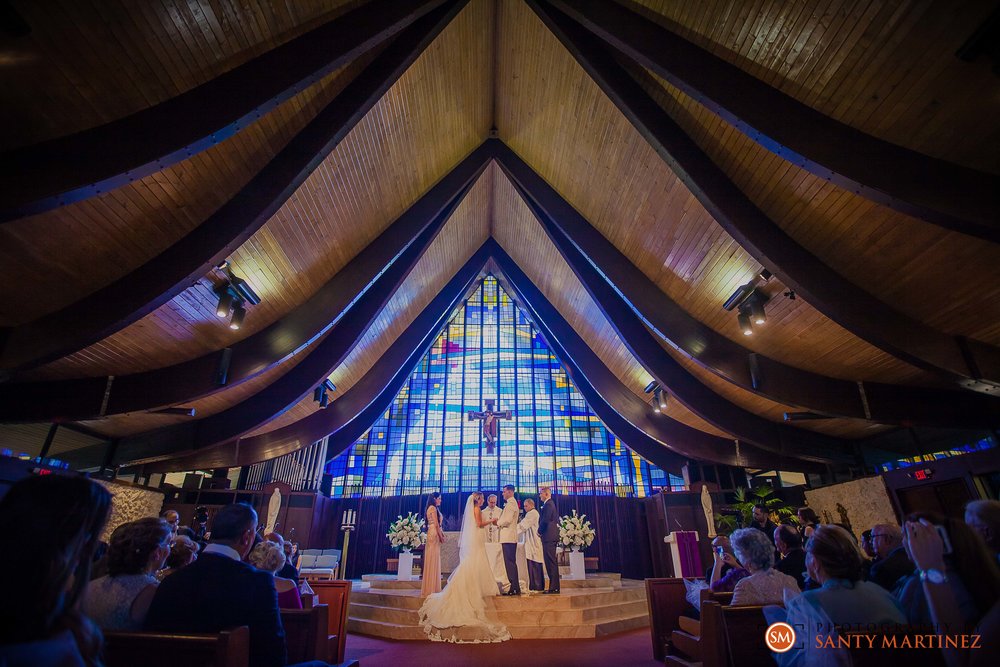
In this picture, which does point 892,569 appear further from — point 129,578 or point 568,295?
point 568,295

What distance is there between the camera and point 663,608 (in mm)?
4570

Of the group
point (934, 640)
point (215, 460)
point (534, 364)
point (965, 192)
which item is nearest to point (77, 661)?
point (934, 640)

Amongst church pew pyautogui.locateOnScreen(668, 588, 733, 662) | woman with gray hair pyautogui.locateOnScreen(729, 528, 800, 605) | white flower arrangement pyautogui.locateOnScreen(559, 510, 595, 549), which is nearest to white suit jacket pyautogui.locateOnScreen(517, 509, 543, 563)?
white flower arrangement pyautogui.locateOnScreen(559, 510, 595, 549)

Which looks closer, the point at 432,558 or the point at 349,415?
the point at 432,558

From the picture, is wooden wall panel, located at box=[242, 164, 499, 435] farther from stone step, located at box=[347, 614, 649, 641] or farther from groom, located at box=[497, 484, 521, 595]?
stone step, located at box=[347, 614, 649, 641]

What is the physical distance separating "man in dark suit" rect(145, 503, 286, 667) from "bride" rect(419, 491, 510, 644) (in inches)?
160

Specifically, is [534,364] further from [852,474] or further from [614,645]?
[614,645]

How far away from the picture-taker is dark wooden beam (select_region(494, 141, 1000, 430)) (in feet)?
20.4

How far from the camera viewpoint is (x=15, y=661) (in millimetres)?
724

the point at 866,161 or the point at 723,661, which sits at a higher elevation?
the point at 866,161

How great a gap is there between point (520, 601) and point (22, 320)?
640cm

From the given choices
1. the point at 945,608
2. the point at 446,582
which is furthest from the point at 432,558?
the point at 945,608

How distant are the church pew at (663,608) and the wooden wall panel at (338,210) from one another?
225 inches

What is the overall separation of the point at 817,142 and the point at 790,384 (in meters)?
3.83
